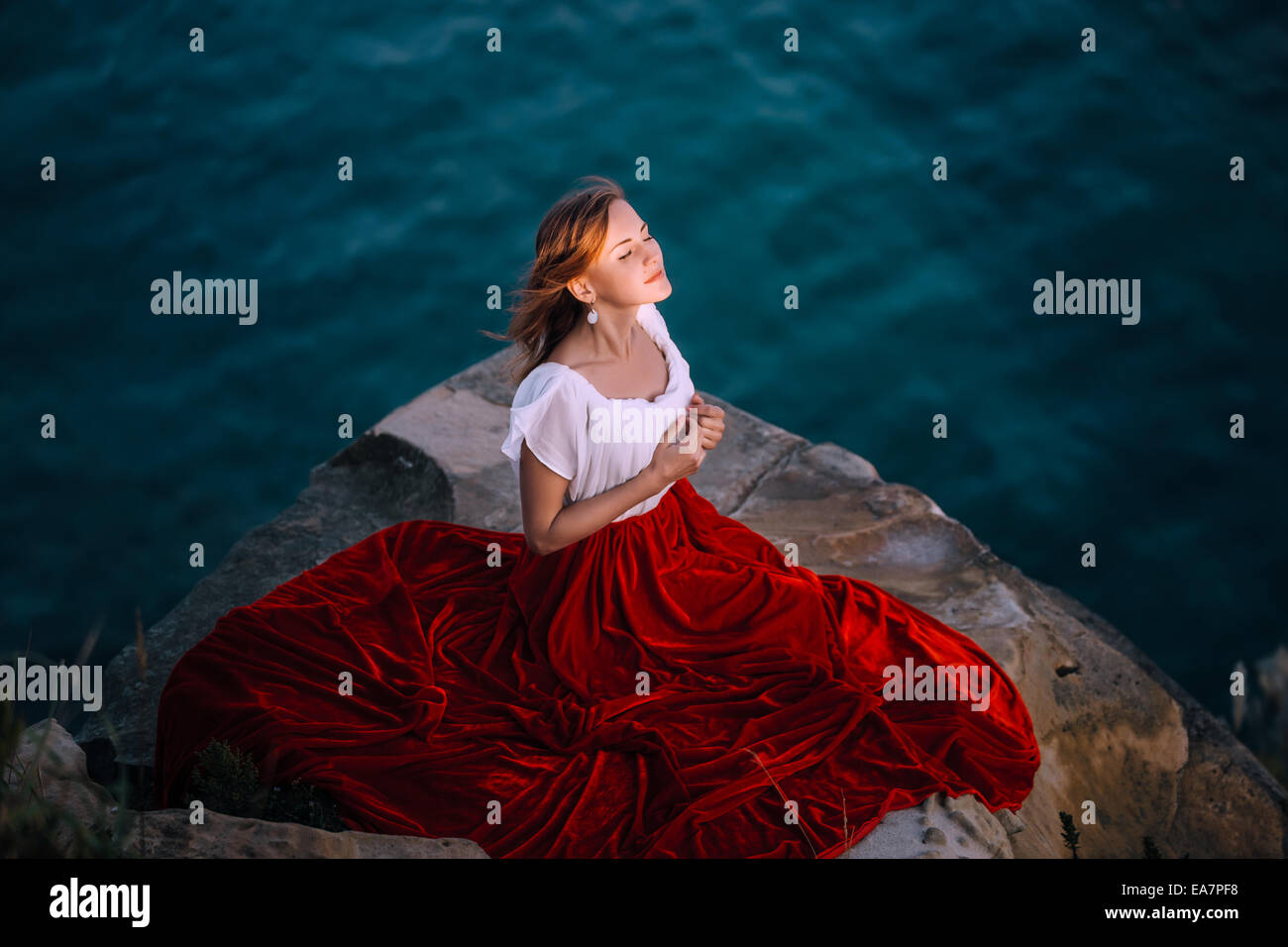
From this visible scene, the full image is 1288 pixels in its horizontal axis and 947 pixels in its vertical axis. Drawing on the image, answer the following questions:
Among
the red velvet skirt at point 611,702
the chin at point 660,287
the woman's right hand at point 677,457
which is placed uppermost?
the chin at point 660,287

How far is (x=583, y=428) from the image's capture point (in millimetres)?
3025

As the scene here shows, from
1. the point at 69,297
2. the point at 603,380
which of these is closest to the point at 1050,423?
the point at 603,380

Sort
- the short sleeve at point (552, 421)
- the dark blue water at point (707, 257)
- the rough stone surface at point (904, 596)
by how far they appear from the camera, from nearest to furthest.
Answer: the short sleeve at point (552, 421)
the rough stone surface at point (904, 596)
the dark blue water at point (707, 257)

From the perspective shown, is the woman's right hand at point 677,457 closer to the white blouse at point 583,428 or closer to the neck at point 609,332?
the white blouse at point 583,428

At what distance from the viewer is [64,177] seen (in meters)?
7.73

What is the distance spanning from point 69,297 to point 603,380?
5.29 m

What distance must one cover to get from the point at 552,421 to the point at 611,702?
26.3 inches

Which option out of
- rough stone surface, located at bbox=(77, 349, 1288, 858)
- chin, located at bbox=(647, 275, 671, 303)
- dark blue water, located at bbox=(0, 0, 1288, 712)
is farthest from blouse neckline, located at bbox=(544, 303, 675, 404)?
dark blue water, located at bbox=(0, 0, 1288, 712)

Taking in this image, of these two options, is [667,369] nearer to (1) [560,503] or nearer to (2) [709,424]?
(2) [709,424]

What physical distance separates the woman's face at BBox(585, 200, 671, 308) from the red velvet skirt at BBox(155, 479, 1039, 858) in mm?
591

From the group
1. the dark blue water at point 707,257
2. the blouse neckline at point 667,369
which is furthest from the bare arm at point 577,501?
the dark blue water at point 707,257

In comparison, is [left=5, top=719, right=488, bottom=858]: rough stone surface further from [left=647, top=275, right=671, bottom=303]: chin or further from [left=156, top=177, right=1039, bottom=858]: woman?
[left=647, top=275, right=671, bottom=303]: chin

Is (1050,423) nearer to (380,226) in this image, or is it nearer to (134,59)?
(380,226)

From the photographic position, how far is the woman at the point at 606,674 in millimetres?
2805
